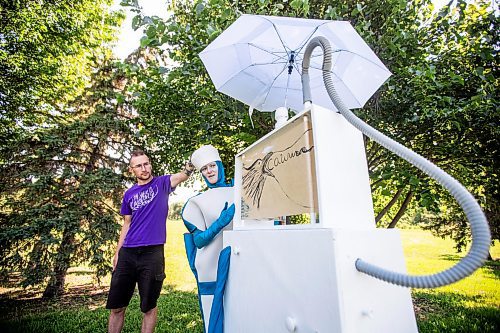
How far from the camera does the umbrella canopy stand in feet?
6.21

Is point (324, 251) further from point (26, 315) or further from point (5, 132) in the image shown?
point (5, 132)

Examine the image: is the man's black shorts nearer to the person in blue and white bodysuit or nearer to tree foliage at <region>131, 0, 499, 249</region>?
the person in blue and white bodysuit

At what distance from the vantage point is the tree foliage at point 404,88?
128 inches

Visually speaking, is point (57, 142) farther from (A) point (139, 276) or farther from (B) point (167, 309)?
(A) point (139, 276)

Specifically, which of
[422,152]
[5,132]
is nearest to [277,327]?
[422,152]

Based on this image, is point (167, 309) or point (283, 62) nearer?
point (283, 62)

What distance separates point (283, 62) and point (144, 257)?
2.27m

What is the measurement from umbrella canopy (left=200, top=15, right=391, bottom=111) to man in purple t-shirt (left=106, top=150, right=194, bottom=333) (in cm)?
102

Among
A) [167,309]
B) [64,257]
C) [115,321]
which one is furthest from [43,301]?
[115,321]

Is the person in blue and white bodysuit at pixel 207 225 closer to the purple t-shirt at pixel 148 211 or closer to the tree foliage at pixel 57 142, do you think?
the purple t-shirt at pixel 148 211

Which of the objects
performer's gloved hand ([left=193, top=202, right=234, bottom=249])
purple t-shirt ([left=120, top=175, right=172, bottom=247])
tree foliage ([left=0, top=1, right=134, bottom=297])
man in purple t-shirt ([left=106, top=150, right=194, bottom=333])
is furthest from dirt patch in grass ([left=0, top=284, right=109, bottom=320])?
performer's gloved hand ([left=193, top=202, right=234, bottom=249])

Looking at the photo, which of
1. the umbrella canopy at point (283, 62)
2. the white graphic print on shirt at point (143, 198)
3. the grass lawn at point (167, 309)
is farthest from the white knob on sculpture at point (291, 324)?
the grass lawn at point (167, 309)

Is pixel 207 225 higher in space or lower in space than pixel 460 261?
higher

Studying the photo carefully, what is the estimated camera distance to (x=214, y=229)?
6.78 feet
